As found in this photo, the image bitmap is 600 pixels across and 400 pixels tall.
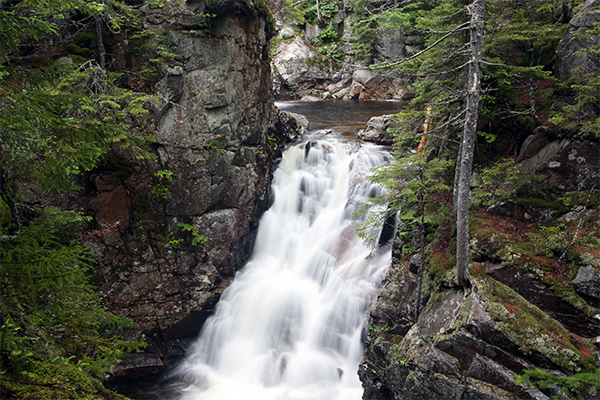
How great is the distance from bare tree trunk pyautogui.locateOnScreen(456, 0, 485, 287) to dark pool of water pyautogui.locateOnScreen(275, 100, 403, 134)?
1236 cm

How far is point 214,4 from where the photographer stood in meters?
10.6

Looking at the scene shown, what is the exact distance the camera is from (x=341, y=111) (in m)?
25.5

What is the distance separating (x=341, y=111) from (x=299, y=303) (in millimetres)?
17606

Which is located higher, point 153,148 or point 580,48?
point 580,48

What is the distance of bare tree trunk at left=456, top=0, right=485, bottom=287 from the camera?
6684 millimetres

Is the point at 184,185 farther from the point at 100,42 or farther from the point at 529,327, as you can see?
the point at 529,327

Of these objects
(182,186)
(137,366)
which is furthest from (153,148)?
(137,366)

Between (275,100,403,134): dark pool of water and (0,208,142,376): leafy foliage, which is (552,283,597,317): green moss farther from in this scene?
(275,100,403,134): dark pool of water


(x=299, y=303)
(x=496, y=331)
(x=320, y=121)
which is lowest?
(x=299, y=303)

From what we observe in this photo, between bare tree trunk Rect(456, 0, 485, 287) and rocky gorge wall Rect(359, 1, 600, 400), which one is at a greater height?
bare tree trunk Rect(456, 0, 485, 287)

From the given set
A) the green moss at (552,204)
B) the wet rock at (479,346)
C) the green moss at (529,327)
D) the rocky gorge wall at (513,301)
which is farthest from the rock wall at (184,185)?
the green moss at (552,204)

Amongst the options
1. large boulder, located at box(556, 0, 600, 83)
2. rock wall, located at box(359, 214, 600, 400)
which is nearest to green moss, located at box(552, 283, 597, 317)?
rock wall, located at box(359, 214, 600, 400)

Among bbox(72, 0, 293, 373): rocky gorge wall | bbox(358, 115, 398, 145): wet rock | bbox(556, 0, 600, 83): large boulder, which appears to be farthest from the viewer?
bbox(358, 115, 398, 145): wet rock

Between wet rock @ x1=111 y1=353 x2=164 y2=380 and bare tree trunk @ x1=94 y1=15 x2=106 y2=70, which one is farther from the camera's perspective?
wet rock @ x1=111 y1=353 x2=164 y2=380
